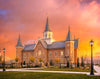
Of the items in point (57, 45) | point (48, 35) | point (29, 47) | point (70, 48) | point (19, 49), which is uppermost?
point (48, 35)

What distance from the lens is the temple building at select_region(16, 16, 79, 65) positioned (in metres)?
48.9

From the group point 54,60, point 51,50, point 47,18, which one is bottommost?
point 54,60

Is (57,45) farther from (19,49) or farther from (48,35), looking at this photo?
(19,49)

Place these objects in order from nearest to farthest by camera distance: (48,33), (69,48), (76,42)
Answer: (69,48), (76,42), (48,33)

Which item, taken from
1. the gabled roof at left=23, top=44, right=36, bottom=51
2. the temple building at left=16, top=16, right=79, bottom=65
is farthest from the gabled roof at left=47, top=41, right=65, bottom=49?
the gabled roof at left=23, top=44, right=36, bottom=51

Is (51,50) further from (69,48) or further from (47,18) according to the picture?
(47,18)

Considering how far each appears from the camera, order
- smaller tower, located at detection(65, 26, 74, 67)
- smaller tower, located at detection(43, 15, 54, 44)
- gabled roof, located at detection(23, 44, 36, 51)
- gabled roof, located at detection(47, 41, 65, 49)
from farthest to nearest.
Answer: gabled roof, located at detection(23, 44, 36, 51)
smaller tower, located at detection(43, 15, 54, 44)
gabled roof, located at detection(47, 41, 65, 49)
smaller tower, located at detection(65, 26, 74, 67)

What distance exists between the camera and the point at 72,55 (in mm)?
49094

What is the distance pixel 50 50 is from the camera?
184ft

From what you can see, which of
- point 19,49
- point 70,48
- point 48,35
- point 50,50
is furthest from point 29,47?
point 70,48

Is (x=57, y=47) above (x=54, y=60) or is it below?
above

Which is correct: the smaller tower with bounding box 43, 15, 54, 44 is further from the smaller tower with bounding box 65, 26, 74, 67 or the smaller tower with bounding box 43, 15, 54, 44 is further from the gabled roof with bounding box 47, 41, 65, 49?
the smaller tower with bounding box 65, 26, 74, 67

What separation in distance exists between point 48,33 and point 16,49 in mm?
16762

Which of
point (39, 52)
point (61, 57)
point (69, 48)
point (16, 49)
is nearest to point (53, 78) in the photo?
point (69, 48)
